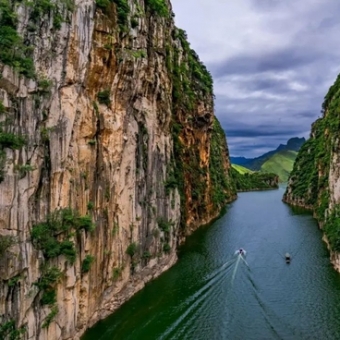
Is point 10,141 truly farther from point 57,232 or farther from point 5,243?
point 57,232

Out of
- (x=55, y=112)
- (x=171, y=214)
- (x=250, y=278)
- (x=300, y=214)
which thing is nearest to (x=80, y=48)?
(x=55, y=112)

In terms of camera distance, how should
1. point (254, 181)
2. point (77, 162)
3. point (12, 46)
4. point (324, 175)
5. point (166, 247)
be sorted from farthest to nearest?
point (254, 181) → point (324, 175) → point (166, 247) → point (77, 162) → point (12, 46)

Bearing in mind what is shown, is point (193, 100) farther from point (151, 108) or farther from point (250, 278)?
point (250, 278)

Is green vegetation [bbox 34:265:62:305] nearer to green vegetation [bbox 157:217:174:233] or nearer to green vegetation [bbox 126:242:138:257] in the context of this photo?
green vegetation [bbox 126:242:138:257]

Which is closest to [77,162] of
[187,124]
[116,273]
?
[116,273]

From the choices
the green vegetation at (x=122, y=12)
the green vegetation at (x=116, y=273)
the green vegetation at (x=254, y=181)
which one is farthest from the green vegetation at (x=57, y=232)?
the green vegetation at (x=254, y=181)

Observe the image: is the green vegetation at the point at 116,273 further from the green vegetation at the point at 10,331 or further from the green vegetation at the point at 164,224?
the green vegetation at the point at 10,331

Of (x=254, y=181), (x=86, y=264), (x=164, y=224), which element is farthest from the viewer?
(x=254, y=181)

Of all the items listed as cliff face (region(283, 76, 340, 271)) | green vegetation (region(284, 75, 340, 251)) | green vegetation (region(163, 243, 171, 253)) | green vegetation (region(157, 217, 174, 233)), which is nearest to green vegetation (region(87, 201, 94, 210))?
green vegetation (region(157, 217, 174, 233))
